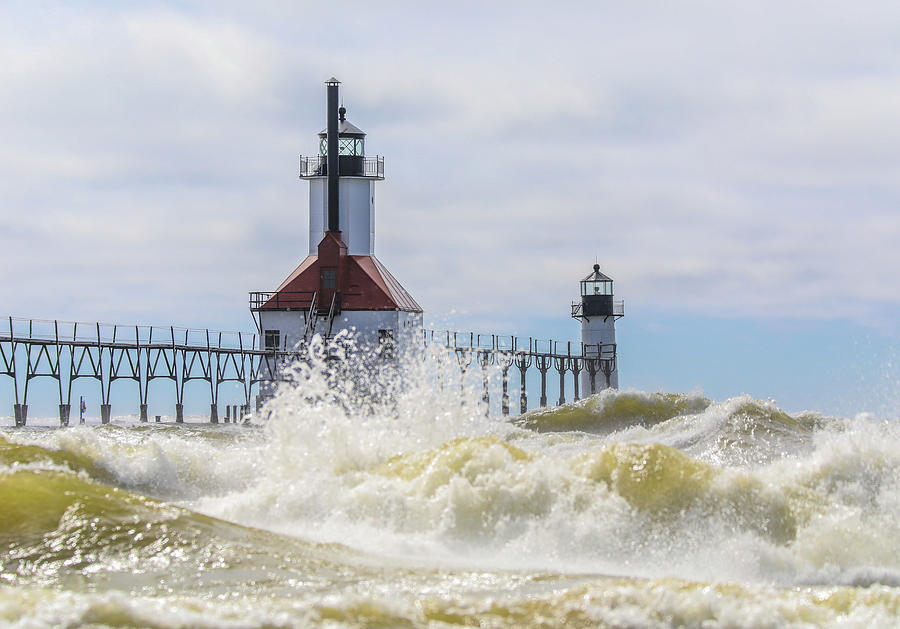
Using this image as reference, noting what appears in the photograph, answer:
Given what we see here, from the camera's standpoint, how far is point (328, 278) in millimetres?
35750

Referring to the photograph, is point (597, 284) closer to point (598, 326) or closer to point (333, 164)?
point (598, 326)

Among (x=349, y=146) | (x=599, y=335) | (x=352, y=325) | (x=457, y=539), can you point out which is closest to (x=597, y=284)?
(x=599, y=335)

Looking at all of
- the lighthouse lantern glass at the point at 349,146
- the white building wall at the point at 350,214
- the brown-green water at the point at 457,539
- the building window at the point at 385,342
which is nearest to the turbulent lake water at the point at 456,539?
the brown-green water at the point at 457,539

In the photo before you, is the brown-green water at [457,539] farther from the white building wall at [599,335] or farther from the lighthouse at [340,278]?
the white building wall at [599,335]

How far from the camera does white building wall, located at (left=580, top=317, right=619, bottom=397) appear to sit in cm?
4575

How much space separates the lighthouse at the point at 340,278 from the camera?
115 ft

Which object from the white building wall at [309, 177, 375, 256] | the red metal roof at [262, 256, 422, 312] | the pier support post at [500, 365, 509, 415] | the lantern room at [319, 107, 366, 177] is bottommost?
the pier support post at [500, 365, 509, 415]

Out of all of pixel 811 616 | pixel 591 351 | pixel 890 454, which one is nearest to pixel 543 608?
pixel 811 616

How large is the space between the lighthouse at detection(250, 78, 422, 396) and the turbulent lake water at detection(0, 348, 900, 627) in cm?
2398

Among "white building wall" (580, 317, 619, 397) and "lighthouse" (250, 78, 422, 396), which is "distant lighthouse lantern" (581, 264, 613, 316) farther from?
"lighthouse" (250, 78, 422, 396)

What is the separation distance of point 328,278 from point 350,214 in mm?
3040

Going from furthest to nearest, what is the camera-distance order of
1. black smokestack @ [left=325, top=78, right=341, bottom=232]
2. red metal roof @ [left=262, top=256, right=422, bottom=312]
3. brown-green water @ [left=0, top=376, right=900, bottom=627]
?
black smokestack @ [left=325, top=78, right=341, bottom=232]
red metal roof @ [left=262, top=256, right=422, bottom=312]
brown-green water @ [left=0, top=376, right=900, bottom=627]

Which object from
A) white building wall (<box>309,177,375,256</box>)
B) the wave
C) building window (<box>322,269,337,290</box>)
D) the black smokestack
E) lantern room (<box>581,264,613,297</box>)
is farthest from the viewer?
lantern room (<box>581,264,613,297</box>)

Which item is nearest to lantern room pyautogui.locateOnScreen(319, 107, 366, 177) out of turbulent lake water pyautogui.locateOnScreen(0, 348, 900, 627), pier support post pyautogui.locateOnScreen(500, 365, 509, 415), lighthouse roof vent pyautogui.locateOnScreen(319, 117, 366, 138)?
lighthouse roof vent pyautogui.locateOnScreen(319, 117, 366, 138)
